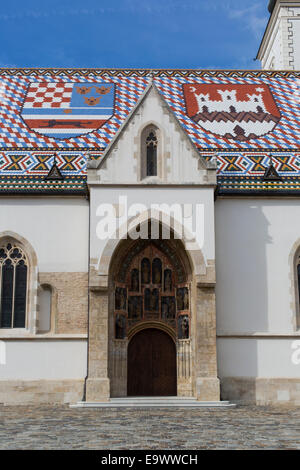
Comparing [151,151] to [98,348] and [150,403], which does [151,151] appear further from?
[150,403]

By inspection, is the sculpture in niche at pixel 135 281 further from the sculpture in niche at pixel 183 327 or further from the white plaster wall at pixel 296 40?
the white plaster wall at pixel 296 40

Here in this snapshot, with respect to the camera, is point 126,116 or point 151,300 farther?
point 126,116

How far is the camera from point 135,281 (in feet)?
72.7

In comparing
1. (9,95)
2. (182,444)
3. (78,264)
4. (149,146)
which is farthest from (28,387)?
(9,95)

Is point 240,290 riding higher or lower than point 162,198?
lower

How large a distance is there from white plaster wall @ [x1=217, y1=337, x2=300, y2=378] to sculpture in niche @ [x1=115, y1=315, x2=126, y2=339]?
9.92ft

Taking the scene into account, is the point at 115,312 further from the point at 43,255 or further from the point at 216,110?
the point at 216,110

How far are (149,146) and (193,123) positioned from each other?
4.07 metres

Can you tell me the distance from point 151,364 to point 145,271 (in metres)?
3.02

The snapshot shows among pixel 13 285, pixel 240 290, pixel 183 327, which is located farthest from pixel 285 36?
pixel 13 285

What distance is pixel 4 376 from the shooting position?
68.2ft

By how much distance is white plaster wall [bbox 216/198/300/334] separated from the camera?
21.5 metres

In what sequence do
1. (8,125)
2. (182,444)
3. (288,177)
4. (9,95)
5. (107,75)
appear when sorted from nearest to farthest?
(182,444) < (288,177) < (8,125) < (9,95) < (107,75)

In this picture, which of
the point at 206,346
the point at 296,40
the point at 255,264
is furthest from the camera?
the point at 296,40
